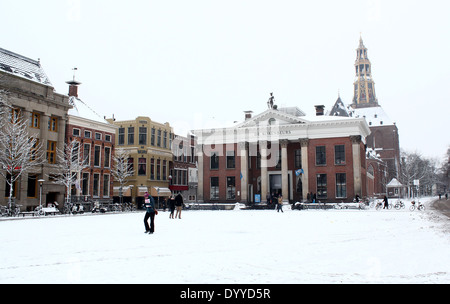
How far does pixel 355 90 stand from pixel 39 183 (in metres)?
128

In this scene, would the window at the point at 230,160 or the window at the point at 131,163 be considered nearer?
the window at the point at 131,163

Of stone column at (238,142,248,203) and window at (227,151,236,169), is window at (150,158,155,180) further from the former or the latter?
stone column at (238,142,248,203)

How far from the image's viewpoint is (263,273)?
7719mm

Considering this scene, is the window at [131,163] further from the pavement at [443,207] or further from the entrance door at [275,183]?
the pavement at [443,207]

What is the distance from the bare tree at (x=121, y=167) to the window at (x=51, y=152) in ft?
33.6

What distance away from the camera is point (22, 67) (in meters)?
38.3

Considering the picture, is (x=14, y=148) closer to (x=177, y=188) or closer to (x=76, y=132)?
(x=76, y=132)

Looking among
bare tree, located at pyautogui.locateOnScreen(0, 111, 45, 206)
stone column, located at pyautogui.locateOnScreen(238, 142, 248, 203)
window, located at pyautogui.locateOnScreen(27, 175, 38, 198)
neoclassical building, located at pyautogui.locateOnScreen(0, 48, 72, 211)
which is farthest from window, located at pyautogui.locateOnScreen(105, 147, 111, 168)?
stone column, located at pyautogui.locateOnScreen(238, 142, 248, 203)

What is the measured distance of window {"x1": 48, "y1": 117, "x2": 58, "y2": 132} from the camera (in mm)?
39709

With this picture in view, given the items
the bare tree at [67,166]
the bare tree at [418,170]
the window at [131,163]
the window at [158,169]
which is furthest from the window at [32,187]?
the bare tree at [418,170]

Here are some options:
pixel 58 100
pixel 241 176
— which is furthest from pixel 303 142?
pixel 58 100

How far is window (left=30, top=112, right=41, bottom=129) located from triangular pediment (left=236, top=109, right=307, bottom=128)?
26135mm

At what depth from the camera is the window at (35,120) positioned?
37531 millimetres
